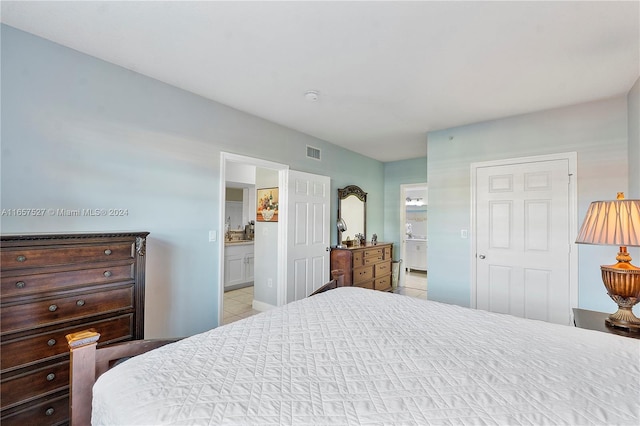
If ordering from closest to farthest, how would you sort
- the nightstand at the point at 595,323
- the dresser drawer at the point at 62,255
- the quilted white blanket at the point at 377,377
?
1. the quilted white blanket at the point at 377,377
2. the dresser drawer at the point at 62,255
3. the nightstand at the point at 595,323

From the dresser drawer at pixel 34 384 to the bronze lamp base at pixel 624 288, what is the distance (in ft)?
11.0

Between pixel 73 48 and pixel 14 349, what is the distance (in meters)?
2.05

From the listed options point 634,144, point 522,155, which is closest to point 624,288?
point 634,144

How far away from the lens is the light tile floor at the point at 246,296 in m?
4.09

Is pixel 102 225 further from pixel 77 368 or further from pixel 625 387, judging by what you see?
pixel 625 387

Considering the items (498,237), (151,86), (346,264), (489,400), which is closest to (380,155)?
(346,264)

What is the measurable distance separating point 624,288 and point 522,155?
211 cm

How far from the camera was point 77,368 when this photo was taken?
3.62ft

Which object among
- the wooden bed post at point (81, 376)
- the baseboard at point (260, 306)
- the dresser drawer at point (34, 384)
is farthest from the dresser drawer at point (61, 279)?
the baseboard at point (260, 306)

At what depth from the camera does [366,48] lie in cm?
206

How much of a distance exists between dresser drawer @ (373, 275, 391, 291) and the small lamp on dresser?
11.1ft

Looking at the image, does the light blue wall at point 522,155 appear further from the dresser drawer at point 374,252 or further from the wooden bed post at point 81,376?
the wooden bed post at point 81,376

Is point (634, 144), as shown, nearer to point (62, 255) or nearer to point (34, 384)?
point (62, 255)

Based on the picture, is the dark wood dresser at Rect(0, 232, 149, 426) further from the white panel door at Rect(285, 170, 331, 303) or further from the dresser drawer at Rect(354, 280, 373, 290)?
the dresser drawer at Rect(354, 280, 373, 290)
